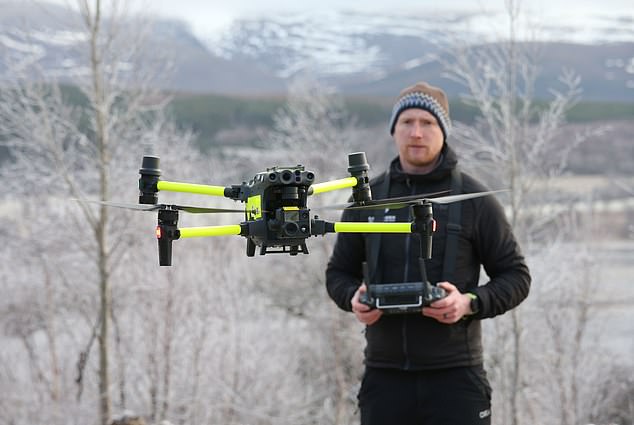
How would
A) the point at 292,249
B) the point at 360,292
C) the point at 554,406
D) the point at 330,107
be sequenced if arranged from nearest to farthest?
the point at 292,249, the point at 360,292, the point at 554,406, the point at 330,107

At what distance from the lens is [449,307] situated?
2953mm

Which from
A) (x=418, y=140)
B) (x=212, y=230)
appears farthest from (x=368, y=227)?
(x=418, y=140)

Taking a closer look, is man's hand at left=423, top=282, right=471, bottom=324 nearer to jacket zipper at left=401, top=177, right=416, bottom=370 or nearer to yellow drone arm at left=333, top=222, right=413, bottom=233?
jacket zipper at left=401, top=177, right=416, bottom=370

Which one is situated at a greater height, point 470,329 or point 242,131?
point 242,131

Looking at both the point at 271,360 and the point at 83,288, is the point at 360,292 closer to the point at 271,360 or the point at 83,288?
the point at 83,288

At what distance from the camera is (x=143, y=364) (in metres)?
24.3

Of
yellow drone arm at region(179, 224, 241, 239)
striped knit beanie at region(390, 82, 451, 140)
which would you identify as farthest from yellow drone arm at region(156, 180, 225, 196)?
striped knit beanie at region(390, 82, 451, 140)

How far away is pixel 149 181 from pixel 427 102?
4.84ft

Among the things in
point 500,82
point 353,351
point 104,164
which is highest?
point 500,82

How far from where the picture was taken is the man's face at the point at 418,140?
3240 mm

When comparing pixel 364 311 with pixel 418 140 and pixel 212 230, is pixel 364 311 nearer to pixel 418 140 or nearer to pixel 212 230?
pixel 418 140

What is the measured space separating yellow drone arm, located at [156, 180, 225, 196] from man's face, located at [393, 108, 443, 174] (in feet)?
4.00

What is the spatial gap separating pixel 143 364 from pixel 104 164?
14.0 meters

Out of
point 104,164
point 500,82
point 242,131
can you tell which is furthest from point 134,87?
point 242,131
